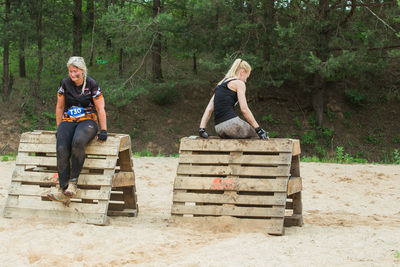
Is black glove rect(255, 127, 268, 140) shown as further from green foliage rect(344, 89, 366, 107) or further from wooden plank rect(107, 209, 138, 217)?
green foliage rect(344, 89, 366, 107)

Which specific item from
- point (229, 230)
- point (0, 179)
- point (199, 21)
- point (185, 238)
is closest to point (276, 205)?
point (229, 230)

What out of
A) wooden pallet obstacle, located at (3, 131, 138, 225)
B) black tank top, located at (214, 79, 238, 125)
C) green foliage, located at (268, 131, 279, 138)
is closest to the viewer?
wooden pallet obstacle, located at (3, 131, 138, 225)

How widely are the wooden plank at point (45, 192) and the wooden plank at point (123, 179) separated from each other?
11.7 inches

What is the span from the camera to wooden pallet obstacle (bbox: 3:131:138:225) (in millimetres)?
5406

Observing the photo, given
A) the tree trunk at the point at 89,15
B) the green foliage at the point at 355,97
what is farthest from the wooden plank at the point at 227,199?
the tree trunk at the point at 89,15

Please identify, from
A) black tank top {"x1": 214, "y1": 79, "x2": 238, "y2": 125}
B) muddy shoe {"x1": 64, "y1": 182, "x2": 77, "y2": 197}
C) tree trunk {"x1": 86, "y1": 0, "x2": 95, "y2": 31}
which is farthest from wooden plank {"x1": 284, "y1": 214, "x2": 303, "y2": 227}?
tree trunk {"x1": 86, "y1": 0, "x2": 95, "y2": 31}

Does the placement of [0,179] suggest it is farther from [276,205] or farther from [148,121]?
[148,121]

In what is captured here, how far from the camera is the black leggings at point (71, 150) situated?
5.37 metres

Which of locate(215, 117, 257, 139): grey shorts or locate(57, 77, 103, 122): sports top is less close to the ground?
locate(57, 77, 103, 122): sports top

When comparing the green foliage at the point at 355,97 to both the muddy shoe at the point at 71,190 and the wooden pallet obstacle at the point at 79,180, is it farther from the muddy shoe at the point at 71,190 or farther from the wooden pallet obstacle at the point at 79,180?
the muddy shoe at the point at 71,190

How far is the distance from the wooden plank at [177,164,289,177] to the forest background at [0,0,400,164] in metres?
8.51

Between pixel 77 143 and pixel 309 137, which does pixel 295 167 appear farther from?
pixel 309 137

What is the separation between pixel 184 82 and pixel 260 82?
3447 mm

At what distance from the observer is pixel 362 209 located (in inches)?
283
